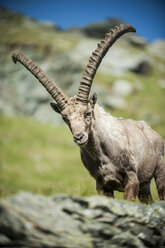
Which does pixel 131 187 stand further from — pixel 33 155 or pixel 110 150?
pixel 33 155

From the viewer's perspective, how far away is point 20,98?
5091 centimetres

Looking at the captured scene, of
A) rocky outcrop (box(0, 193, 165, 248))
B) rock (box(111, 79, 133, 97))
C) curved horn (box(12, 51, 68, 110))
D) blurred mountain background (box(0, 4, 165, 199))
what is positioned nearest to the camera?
rocky outcrop (box(0, 193, 165, 248))

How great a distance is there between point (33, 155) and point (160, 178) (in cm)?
3042

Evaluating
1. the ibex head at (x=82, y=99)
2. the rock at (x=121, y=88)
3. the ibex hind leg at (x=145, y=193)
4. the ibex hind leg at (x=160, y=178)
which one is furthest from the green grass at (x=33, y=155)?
the ibex head at (x=82, y=99)

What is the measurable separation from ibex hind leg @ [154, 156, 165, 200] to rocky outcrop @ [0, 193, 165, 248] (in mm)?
2812

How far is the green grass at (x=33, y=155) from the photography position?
3200 centimetres

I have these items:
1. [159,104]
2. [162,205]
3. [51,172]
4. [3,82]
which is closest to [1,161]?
[51,172]

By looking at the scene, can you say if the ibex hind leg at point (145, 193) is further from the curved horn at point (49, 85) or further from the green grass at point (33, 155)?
the green grass at point (33, 155)

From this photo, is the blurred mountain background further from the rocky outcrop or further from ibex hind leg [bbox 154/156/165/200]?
the rocky outcrop

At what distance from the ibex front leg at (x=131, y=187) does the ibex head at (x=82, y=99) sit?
177cm

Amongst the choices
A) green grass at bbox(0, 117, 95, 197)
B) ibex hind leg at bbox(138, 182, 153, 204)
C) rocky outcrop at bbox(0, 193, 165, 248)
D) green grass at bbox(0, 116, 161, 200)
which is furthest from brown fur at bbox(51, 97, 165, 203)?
green grass at bbox(0, 116, 161, 200)

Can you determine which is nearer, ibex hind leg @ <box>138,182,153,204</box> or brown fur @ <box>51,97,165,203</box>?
brown fur @ <box>51,97,165,203</box>

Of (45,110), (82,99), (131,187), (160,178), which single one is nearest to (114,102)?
(45,110)

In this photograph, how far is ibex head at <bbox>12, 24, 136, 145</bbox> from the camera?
8.08 m
